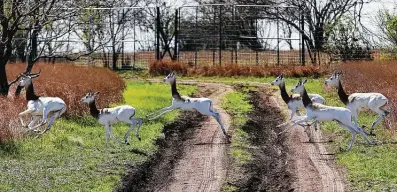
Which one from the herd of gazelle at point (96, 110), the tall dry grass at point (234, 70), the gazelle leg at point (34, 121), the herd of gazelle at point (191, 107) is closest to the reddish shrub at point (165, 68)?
the tall dry grass at point (234, 70)

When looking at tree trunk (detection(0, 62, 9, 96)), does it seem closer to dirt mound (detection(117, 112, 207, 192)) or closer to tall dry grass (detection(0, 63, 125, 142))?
tall dry grass (detection(0, 63, 125, 142))

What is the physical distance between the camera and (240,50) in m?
39.0

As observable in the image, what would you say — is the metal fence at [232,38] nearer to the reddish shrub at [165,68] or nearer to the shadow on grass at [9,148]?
the reddish shrub at [165,68]

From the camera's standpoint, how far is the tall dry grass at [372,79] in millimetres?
20819

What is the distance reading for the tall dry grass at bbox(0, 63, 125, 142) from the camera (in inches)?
653

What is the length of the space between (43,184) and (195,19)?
93.6 ft

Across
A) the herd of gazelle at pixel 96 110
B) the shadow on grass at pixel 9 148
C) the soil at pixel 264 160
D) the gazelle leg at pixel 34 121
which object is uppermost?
the herd of gazelle at pixel 96 110

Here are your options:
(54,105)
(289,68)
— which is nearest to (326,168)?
(54,105)

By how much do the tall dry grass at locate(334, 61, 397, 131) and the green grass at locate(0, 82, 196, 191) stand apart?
556cm

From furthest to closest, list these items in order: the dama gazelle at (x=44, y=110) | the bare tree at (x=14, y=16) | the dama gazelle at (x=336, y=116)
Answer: the bare tree at (x=14, y=16) < the dama gazelle at (x=44, y=110) < the dama gazelle at (x=336, y=116)

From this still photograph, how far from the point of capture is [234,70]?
3503 cm

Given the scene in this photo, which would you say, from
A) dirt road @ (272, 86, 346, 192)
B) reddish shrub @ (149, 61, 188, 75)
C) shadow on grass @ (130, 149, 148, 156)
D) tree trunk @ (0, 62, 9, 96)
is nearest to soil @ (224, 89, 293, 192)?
dirt road @ (272, 86, 346, 192)

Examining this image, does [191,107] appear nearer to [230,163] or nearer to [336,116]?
[230,163]

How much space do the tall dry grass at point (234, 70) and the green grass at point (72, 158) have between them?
50.2 ft
